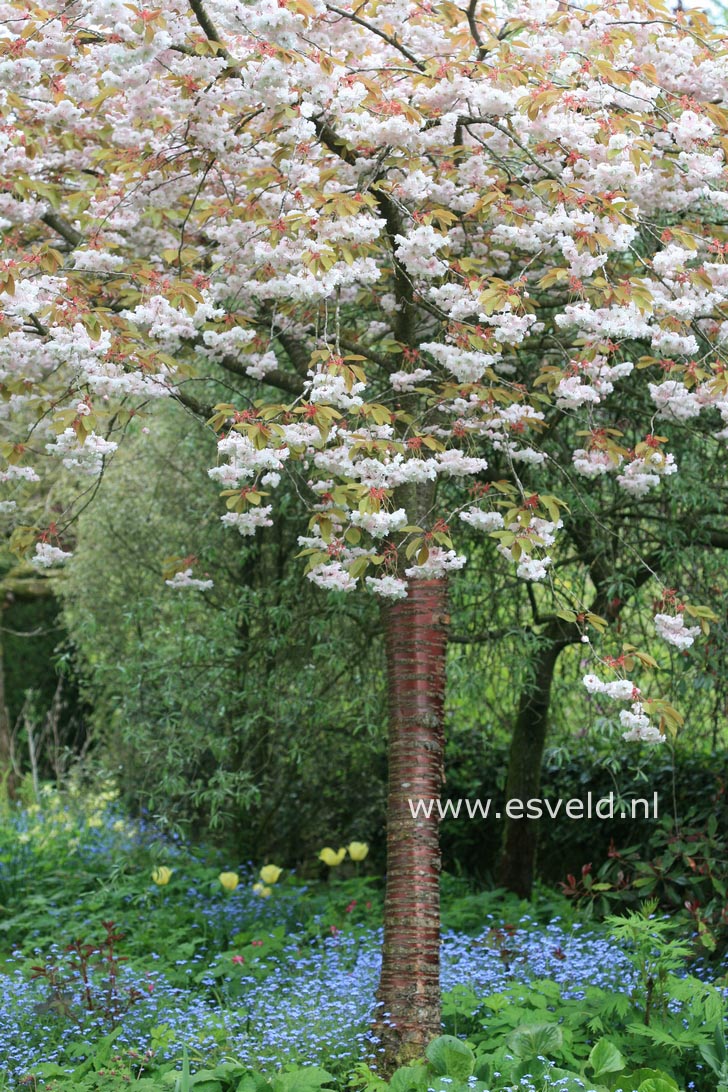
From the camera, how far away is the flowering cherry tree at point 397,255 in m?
3.19

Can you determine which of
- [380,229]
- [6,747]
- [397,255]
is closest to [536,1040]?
[397,255]

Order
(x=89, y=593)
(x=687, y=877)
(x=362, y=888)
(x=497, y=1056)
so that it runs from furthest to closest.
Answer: (x=89, y=593), (x=362, y=888), (x=687, y=877), (x=497, y=1056)

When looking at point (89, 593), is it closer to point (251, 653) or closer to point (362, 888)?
point (251, 653)

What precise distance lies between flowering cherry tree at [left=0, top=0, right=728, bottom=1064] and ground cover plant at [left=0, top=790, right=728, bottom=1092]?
37cm

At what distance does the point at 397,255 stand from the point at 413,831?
5.64 feet

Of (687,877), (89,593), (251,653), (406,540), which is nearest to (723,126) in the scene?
(406,540)

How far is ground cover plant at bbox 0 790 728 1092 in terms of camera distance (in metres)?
3.21

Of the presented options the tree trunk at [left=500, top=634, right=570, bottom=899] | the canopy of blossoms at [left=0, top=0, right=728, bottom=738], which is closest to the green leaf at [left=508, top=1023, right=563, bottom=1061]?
the canopy of blossoms at [left=0, top=0, right=728, bottom=738]

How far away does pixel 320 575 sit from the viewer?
3482mm

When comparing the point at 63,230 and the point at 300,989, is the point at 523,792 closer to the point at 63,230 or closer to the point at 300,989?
the point at 300,989

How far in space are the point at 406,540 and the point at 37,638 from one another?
24.6 ft

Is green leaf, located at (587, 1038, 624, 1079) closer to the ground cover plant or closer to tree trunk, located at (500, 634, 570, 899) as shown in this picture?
the ground cover plant

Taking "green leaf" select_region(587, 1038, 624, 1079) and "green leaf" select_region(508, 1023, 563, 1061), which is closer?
"green leaf" select_region(587, 1038, 624, 1079)

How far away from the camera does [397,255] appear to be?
332 centimetres
